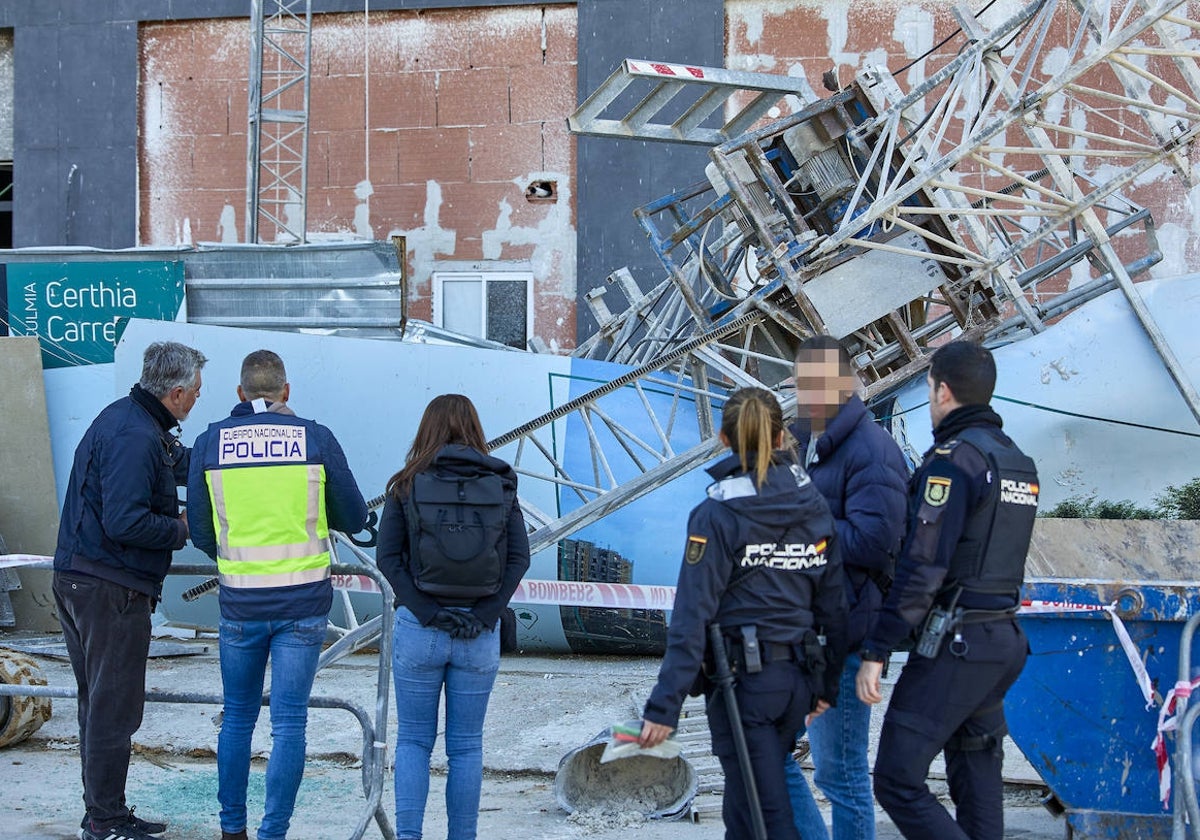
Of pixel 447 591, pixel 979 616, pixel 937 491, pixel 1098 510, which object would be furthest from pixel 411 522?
pixel 1098 510

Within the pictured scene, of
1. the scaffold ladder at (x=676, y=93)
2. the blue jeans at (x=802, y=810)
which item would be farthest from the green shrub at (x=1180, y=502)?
the blue jeans at (x=802, y=810)

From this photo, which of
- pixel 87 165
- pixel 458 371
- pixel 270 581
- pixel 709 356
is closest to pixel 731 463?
pixel 270 581

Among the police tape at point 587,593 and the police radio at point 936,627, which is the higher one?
the police radio at point 936,627

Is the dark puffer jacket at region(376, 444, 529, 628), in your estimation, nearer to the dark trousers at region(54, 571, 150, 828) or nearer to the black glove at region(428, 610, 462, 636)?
the black glove at region(428, 610, 462, 636)

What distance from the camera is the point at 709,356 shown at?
7961 millimetres

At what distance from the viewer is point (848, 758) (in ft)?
13.0

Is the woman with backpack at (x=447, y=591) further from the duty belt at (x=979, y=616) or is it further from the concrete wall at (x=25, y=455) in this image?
the concrete wall at (x=25, y=455)

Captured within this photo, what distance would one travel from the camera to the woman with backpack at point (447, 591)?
4.10 meters

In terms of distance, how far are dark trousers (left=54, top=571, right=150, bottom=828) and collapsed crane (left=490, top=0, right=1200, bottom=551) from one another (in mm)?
3058

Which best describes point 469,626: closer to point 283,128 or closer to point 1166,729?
point 1166,729

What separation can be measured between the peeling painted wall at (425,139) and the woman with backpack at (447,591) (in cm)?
929

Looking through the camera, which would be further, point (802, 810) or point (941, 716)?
point (802, 810)

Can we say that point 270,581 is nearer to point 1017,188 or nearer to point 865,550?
point 865,550

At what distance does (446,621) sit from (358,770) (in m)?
2.42
